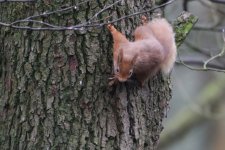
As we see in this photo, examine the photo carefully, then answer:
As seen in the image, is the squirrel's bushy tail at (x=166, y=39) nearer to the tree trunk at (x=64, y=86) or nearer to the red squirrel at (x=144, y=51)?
the red squirrel at (x=144, y=51)

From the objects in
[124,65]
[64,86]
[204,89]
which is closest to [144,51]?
[124,65]

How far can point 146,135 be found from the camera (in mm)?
3432

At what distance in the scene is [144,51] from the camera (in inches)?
123

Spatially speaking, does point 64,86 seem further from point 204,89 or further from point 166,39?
point 204,89

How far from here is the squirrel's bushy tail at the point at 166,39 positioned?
128 inches

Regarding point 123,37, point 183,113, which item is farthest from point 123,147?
point 183,113

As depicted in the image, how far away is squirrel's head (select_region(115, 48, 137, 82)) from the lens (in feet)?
10.00

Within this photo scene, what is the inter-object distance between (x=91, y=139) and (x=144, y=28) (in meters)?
0.65

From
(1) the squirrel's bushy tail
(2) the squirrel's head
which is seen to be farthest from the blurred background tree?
(2) the squirrel's head

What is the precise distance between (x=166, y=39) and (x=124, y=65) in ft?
1.18

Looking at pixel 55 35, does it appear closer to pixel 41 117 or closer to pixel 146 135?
pixel 41 117

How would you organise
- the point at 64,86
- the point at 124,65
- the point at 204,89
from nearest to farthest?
the point at 124,65 → the point at 64,86 → the point at 204,89

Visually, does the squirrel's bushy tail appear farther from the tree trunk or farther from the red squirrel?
the tree trunk

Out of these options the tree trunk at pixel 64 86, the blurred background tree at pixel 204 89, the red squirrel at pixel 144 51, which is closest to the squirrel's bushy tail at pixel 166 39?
the red squirrel at pixel 144 51
